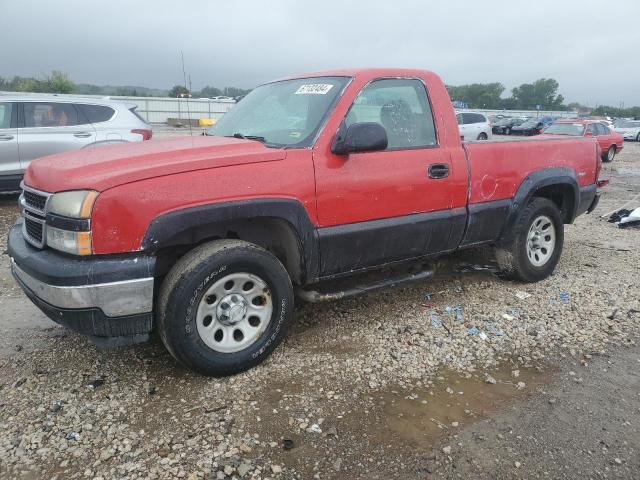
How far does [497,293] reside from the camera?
4699mm

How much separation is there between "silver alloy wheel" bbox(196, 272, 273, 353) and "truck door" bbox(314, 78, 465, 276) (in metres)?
0.51

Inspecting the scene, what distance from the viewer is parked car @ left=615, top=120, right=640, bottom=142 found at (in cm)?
3194

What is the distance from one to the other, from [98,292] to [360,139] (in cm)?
178

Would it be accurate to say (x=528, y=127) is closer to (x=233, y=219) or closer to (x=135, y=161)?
(x=233, y=219)

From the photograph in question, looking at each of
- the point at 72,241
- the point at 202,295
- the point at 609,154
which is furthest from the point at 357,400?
the point at 609,154

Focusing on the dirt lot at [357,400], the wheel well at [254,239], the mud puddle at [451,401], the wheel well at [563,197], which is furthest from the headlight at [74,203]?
the wheel well at [563,197]

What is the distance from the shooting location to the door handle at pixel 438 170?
3.80 metres

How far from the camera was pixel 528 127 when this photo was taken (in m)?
33.4

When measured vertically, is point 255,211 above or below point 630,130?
below

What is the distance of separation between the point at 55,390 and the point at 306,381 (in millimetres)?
1488

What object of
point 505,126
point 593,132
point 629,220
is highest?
point 505,126

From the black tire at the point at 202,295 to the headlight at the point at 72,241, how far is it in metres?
0.50

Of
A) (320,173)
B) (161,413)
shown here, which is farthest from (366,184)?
(161,413)

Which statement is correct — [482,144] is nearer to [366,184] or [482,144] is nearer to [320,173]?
[366,184]
